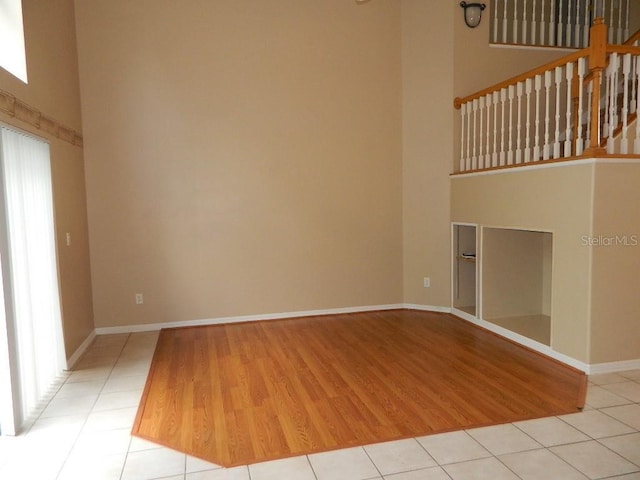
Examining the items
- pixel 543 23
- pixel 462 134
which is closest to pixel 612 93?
pixel 462 134

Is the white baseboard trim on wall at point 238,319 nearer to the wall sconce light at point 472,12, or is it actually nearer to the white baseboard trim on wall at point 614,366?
the white baseboard trim on wall at point 614,366

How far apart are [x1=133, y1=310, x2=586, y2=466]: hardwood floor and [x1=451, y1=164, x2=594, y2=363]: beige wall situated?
347mm

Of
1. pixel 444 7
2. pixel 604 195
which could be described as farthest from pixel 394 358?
pixel 444 7

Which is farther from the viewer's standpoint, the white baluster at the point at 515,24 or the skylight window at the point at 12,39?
the white baluster at the point at 515,24

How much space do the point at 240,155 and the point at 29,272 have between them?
105 inches

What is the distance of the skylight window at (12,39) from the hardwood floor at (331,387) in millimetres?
2566

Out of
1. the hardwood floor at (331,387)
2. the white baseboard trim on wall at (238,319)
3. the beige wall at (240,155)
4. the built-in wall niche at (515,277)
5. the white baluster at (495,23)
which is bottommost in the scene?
the hardwood floor at (331,387)

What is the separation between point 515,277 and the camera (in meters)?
5.09

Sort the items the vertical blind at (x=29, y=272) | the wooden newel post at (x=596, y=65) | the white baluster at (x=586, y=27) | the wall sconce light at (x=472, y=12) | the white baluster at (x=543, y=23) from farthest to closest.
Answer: the white baluster at (x=586, y=27) → the white baluster at (x=543, y=23) → the wall sconce light at (x=472, y=12) → the wooden newel post at (x=596, y=65) → the vertical blind at (x=29, y=272)

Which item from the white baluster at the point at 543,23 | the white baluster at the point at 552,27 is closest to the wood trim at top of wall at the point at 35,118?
the white baluster at the point at 543,23

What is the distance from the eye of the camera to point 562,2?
631 centimetres

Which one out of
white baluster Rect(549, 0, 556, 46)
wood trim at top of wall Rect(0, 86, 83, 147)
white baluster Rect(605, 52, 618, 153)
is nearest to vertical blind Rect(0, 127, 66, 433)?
wood trim at top of wall Rect(0, 86, 83, 147)

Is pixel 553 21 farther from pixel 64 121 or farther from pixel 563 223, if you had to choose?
pixel 64 121

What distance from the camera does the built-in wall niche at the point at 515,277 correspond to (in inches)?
196
